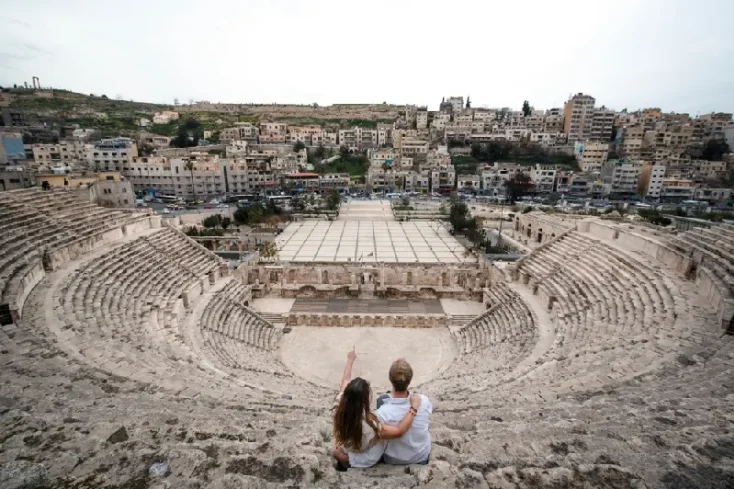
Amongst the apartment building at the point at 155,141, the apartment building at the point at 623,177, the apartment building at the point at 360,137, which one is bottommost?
the apartment building at the point at 623,177

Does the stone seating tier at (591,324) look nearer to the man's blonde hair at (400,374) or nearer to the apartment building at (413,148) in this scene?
the man's blonde hair at (400,374)

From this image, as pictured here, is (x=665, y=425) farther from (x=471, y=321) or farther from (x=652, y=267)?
(x=471, y=321)

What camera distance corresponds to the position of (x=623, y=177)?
54250 millimetres

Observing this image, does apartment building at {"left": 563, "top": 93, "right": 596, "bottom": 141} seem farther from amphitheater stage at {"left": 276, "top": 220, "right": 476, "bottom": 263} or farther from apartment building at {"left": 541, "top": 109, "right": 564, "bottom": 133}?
amphitheater stage at {"left": 276, "top": 220, "right": 476, "bottom": 263}

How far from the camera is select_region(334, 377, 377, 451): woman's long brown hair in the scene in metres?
3.20

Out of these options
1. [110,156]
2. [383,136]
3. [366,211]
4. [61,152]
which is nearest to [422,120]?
[383,136]

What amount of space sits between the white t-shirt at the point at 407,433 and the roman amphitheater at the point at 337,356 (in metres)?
0.13

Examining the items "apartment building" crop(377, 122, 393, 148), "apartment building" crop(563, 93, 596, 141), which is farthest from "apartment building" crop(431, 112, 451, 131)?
"apartment building" crop(563, 93, 596, 141)

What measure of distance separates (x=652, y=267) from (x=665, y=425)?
1109 cm

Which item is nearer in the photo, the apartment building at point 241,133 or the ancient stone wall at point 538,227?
the ancient stone wall at point 538,227

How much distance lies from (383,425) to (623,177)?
64191mm

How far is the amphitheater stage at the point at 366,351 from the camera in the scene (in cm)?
1441

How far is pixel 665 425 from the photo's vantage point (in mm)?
5051

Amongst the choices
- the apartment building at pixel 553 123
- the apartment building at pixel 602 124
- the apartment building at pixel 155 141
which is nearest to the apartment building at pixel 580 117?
the apartment building at pixel 602 124
